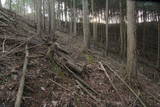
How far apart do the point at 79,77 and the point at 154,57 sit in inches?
688

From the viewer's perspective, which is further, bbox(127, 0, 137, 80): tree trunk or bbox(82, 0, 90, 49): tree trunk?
bbox(82, 0, 90, 49): tree trunk

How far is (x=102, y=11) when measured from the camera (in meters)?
25.5

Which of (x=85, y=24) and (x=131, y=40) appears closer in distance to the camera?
(x=131, y=40)

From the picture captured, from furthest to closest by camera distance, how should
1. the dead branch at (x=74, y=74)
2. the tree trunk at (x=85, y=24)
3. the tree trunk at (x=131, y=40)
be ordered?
the tree trunk at (x=85, y=24), the tree trunk at (x=131, y=40), the dead branch at (x=74, y=74)

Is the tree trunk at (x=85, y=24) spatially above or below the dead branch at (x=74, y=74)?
above

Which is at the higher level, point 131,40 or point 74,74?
point 131,40

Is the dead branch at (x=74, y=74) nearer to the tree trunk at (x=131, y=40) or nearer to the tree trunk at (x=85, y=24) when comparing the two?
the tree trunk at (x=131, y=40)

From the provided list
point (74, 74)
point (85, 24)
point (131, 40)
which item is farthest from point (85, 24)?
point (74, 74)

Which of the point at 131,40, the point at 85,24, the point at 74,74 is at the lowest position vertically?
the point at 74,74

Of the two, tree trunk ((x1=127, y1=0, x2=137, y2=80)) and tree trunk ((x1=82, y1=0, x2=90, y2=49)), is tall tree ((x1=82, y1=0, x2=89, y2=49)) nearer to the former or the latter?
tree trunk ((x1=82, y1=0, x2=90, y2=49))

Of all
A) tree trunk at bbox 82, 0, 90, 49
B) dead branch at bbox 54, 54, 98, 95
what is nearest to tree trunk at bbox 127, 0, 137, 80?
dead branch at bbox 54, 54, 98, 95

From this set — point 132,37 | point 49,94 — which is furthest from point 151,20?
point 49,94

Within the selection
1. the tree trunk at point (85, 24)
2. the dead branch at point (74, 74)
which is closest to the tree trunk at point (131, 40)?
the dead branch at point (74, 74)

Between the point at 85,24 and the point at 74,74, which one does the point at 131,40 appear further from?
the point at 85,24
